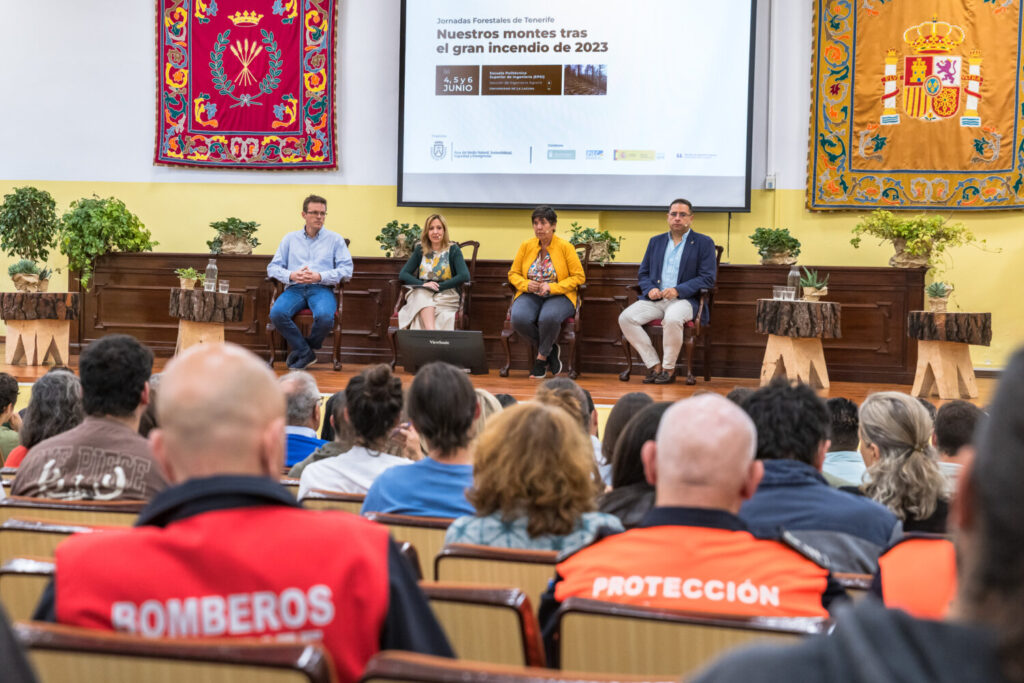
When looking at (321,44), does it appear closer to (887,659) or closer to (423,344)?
(423,344)

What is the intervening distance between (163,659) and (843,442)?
244 centimetres

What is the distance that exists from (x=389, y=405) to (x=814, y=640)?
2080mm

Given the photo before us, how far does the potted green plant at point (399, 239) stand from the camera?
744 centimetres

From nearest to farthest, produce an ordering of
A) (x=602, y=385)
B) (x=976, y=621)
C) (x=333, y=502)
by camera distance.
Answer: (x=976, y=621)
(x=333, y=502)
(x=602, y=385)

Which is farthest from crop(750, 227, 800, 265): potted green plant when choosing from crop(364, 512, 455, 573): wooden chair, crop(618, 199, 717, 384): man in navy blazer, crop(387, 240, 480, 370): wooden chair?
crop(364, 512, 455, 573): wooden chair

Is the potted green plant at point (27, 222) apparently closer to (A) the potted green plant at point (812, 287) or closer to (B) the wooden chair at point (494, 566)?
(A) the potted green plant at point (812, 287)

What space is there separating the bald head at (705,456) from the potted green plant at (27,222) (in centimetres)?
734

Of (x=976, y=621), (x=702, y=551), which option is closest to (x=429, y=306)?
(x=702, y=551)

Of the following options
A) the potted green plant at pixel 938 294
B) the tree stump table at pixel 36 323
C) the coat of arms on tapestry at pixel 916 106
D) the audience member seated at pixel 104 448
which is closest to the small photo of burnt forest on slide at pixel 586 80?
the coat of arms on tapestry at pixel 916 106

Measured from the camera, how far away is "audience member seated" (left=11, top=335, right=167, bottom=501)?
2221 millimetres

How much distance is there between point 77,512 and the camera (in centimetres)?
182

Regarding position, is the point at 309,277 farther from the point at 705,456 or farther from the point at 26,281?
the point at 705,456

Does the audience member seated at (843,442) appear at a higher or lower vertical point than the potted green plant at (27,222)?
lower

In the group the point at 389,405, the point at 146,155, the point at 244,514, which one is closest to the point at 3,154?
the point at 146,155
